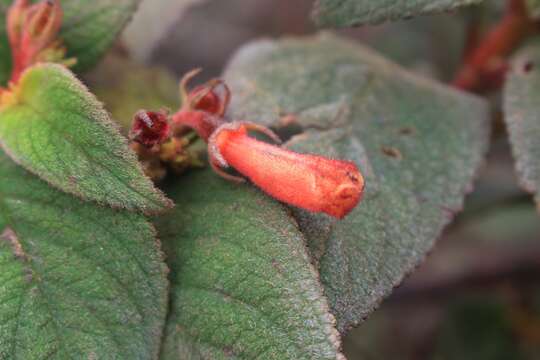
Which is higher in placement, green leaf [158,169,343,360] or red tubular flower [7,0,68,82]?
red tubular flower [7,0,68,82]

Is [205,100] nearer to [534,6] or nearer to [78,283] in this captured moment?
[78,283]

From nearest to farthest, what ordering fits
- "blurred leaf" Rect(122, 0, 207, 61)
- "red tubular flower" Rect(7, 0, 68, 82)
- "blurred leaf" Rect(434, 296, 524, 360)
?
1. "red tubular flower" Rect(7, 0, 68, 82)
2. "blurred leaf" Rect(122, 0, 207, 61)
3. "blurred leaf" Rect(434, 296, 524, 360)

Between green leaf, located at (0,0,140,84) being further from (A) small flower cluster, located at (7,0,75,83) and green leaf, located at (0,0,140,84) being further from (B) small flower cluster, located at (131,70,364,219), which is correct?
(B) small flower cluster, located at (131,70,364,219)

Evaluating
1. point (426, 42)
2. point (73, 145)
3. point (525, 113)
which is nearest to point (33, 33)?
point (73, 145)

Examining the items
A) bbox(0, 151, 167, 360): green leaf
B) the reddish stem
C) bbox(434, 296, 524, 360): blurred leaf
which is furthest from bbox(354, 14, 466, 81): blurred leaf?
bbox(0, 151, 167, 360): green leaf

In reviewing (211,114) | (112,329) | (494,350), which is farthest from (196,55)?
(112,329)

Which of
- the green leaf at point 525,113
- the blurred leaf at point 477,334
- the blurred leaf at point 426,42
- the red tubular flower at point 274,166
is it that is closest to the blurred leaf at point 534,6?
the green leaf at point 525,113
